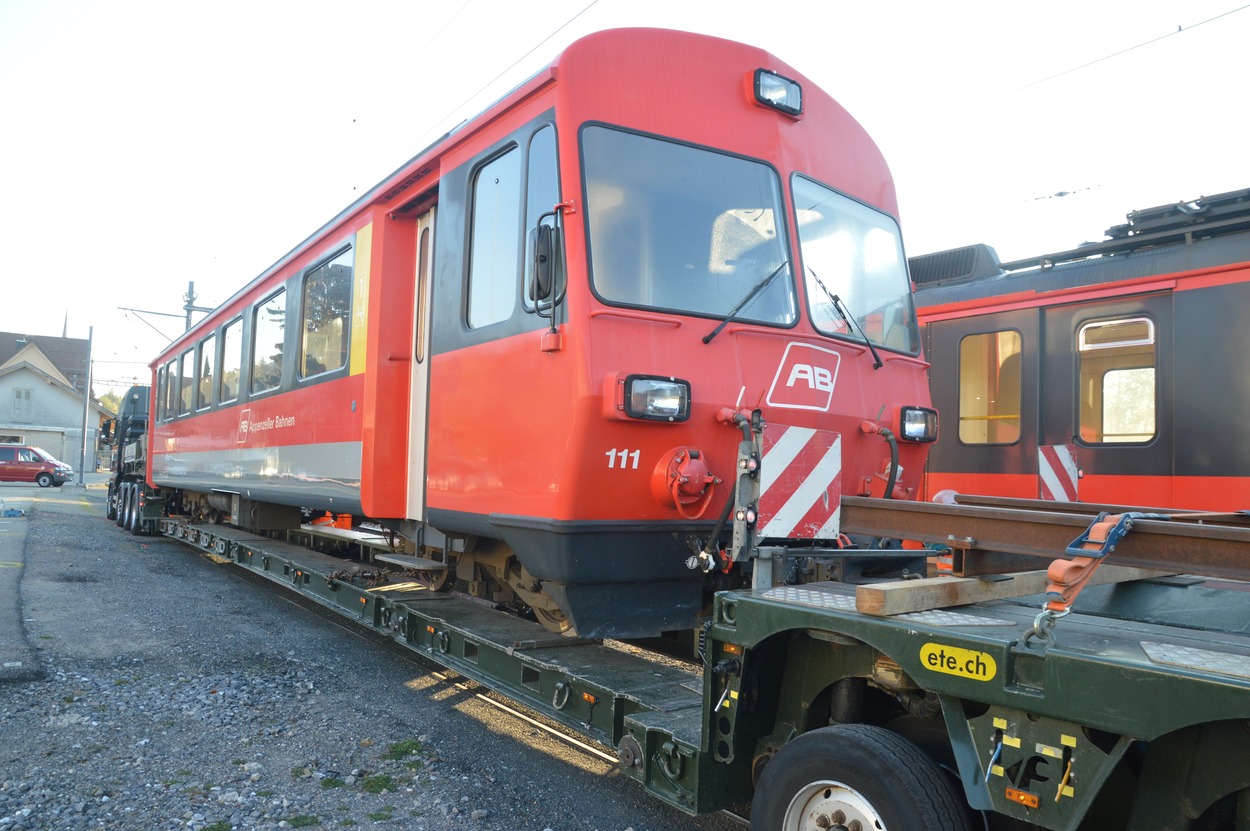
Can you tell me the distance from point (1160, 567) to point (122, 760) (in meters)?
4.54

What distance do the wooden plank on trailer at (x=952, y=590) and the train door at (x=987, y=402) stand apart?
16.1 ft

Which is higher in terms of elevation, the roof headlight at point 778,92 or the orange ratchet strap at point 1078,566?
the roof headlight at point 778,92

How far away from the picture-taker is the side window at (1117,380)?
7223 millimetres

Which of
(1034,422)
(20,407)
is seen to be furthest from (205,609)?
(20,407)

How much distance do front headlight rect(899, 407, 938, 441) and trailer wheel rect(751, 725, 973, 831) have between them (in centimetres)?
255

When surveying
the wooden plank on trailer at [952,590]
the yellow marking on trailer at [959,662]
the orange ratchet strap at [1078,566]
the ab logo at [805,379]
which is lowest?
the yellow marking on trailer at [959,662]

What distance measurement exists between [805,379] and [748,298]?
1.62 feet

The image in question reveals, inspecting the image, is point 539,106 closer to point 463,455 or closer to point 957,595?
point 463,455

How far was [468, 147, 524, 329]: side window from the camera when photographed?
4641mm

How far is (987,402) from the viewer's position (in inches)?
327

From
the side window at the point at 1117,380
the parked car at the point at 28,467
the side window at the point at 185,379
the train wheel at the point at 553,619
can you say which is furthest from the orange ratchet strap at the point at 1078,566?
the parked car at the point at 28,467

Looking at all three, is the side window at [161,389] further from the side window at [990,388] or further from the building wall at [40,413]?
the building wall at [40,413]

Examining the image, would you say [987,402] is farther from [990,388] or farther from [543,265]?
[543,265]

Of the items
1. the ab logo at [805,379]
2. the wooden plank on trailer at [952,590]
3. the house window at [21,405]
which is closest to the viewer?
the wooden plank on trailer at [952,590]
